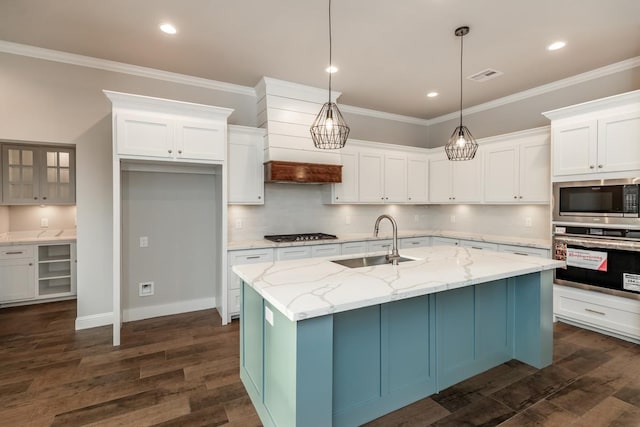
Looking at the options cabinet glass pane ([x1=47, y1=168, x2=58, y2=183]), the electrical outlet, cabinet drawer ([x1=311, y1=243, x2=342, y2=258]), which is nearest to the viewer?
the electrical outlet

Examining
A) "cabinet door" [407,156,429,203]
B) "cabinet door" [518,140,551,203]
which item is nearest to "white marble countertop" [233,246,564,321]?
"cabinet door" [518,140,551,203]

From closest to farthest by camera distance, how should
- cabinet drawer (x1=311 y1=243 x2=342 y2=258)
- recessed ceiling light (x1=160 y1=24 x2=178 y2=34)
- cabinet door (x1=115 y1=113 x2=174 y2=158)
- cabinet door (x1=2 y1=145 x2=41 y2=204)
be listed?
recessed ceiling light (x1=160 y1=24 x2=178 y2=34) → cabinet door (x1=115 y1=113 x2=174 y2=158) → cabinet door (x1=2 y1=145 x2=41 y2=204) → cabinet drawer (x1=311 y1=243 x2=342 y2=258)

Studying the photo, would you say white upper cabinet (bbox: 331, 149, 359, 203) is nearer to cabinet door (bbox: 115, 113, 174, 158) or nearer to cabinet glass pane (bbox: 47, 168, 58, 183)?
cabinet door (bbox: 115, 113, 174, 158)

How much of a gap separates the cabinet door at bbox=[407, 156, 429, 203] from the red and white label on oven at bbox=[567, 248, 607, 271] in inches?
91.0

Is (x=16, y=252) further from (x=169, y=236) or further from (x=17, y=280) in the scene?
(x=169, y=236)

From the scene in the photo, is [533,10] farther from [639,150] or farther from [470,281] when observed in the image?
[470,281]

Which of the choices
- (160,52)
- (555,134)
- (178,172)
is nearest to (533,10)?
(555,134)

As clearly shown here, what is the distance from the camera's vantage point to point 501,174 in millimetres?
4469

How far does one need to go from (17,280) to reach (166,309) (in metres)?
2.15

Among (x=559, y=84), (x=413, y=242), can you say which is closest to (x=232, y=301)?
(x=413, y=242)

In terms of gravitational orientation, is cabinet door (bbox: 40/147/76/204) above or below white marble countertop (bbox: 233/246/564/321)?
above

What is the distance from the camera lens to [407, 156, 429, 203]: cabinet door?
213 inches

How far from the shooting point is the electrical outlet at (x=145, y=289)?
389 cm

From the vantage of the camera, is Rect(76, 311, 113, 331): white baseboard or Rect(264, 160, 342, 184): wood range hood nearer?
Rect(76, 311, 113, 331): white baseboard
